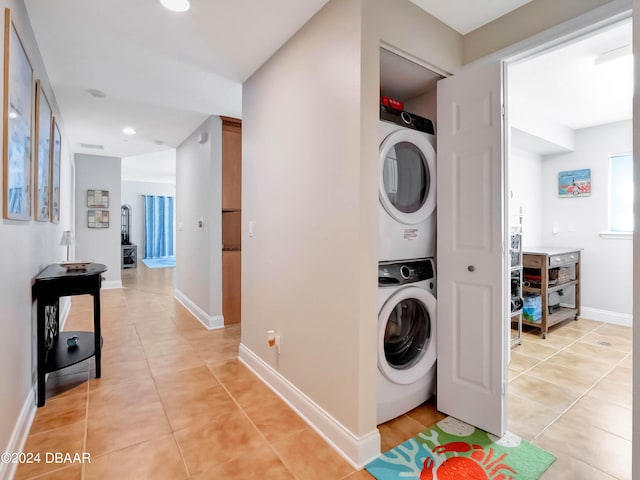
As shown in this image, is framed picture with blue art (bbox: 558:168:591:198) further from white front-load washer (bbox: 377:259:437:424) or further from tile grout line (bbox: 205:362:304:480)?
tile grout line (bbox: 205:362:304:480)

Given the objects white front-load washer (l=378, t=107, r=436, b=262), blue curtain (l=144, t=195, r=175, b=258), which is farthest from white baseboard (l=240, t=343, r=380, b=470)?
blue curtain (l=144, t=195, r=175, b=258)

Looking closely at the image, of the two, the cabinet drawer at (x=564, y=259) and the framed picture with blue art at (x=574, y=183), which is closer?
the cabinet drawer at (x=564, y=259)

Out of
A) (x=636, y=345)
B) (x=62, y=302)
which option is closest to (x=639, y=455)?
(x=636, y=345)

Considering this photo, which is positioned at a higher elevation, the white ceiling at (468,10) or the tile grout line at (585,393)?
the white ceiling at (468,10)

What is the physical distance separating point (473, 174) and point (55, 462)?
98.0 inches

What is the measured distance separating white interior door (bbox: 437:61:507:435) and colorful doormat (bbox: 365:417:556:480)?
109 mm

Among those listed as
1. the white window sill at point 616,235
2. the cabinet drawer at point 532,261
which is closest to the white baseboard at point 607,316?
the white window sill at point 616,235

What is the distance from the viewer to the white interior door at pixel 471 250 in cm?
168

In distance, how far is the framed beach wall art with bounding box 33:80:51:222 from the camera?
207 cm

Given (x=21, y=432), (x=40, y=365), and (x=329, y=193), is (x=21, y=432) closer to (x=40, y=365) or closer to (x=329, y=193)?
(x=40, y=365)

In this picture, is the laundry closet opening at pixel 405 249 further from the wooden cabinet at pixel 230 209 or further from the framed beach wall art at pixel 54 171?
the framed beach wall art at pixel 54 171

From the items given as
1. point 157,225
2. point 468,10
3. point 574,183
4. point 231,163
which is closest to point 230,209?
point 231,163

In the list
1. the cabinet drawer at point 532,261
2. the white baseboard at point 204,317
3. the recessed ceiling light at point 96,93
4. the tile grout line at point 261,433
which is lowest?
the tile grout line at point 261,433

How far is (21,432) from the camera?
1.63 meters
